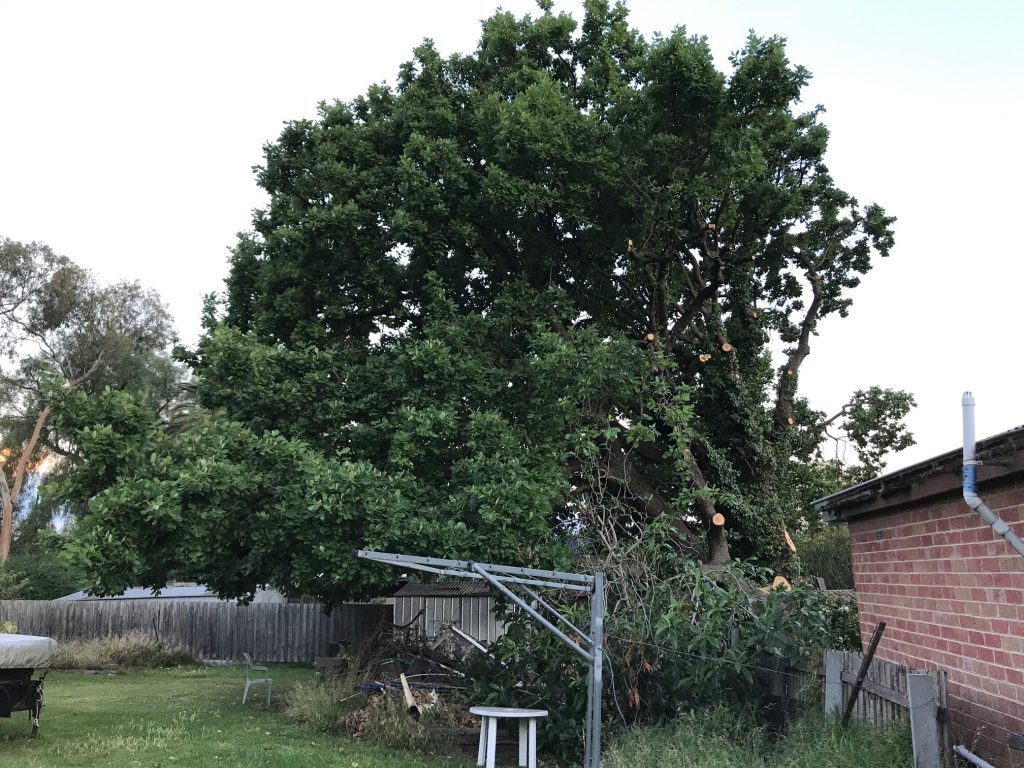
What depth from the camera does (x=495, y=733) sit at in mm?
9031

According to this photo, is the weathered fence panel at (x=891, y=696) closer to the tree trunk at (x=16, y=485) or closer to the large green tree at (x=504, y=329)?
the large green tree at (x=504, y=329)

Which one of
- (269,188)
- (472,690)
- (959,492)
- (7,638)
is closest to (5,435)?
(269,188)

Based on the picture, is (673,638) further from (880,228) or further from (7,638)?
(880,228)

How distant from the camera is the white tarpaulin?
404 inches

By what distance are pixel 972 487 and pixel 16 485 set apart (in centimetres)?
4162

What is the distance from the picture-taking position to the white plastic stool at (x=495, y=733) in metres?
8.80

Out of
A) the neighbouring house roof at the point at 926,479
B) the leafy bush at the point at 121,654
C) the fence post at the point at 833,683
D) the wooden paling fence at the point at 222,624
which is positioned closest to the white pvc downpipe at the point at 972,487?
the neighbouring house roof at the point at 926,479

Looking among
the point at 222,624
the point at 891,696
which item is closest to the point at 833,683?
the point at 891,696

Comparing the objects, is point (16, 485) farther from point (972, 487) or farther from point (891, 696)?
point (972, 487)

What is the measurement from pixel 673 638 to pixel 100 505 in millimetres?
6979

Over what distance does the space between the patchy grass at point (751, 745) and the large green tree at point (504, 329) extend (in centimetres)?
289

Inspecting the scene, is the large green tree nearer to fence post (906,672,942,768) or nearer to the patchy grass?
the patchy grass

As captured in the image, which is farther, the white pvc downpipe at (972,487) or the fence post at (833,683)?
the fence post at (833,683)

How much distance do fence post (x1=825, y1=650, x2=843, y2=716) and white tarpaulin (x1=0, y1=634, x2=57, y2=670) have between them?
9.58m
